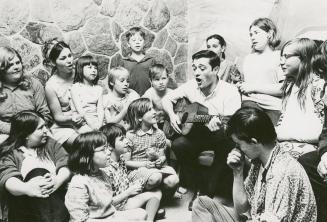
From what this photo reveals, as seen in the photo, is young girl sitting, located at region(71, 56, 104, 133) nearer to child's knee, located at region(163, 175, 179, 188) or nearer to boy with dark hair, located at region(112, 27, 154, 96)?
boy with dark hair, located at region(112, 27, 154, 96)

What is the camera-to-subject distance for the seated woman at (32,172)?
9.49ft

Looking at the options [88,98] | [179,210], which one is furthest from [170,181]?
[88,98]

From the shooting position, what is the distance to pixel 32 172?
2943 mm

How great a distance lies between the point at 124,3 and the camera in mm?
5188

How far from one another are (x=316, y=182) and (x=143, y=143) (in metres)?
1.33

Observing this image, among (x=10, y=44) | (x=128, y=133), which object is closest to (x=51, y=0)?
(x=10, y=44)

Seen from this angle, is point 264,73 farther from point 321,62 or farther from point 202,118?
point 321,62

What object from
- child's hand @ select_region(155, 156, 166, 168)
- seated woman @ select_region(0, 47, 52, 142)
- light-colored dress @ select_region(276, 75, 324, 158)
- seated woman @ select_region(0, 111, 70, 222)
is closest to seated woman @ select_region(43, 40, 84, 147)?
seated woman @ select_region(0, 47, 52, 142)

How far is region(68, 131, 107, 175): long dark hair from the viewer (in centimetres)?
294

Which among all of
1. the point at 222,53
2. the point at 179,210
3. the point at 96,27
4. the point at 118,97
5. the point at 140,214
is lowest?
the point at 179,210

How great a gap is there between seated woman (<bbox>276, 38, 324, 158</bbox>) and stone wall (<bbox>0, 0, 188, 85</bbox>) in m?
2.15

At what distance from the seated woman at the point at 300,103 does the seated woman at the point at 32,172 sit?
149 cm

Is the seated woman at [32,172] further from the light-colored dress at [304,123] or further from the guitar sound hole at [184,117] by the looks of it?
the light-colored dress at [304,123]

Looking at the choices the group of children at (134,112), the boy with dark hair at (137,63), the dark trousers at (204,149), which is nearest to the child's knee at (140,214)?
the group of children at (134,112)
